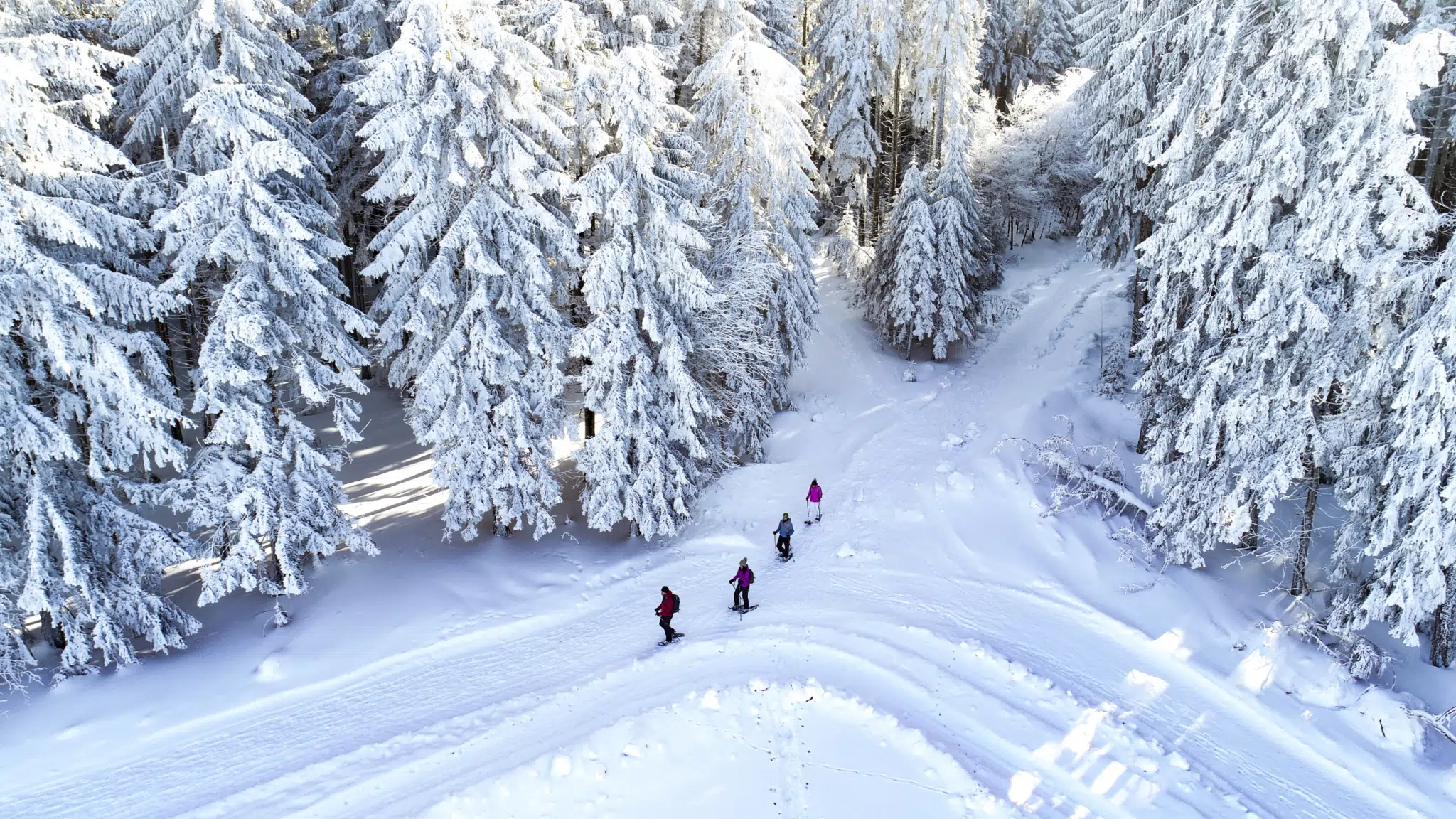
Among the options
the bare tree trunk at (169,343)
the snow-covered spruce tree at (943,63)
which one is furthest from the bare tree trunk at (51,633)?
the snow-covered spruce tree at (943,63)

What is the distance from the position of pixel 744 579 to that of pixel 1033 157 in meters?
27.6

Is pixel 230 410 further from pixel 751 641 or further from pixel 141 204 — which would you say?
pixel 751 641

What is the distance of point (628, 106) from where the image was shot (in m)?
15.4

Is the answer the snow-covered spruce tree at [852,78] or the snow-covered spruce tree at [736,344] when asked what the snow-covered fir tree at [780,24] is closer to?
the snow-covered spruce tree at [852,78]

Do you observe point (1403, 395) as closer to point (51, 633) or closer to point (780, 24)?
point (780, 24)

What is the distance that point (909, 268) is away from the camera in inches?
1024

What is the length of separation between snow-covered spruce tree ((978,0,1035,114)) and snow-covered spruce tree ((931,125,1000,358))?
651 inches

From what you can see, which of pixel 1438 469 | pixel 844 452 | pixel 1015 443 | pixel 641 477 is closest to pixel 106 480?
pixel 641 477

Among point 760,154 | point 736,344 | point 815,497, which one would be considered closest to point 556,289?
point 736,344

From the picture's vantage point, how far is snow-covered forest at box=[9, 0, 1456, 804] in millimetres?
11977

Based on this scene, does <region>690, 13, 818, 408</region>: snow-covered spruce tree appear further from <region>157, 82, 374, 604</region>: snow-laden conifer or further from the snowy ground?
<region>157, 82, 374, 604</region>: snow-laden conifer

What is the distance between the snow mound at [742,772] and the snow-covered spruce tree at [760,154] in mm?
11000

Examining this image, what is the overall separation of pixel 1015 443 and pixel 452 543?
568 inches

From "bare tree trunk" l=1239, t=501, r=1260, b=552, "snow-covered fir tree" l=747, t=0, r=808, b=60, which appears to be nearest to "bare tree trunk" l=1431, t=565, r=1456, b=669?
"bare tree trunk" l=1239, t=501, r=1260, b=552
